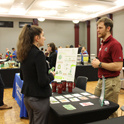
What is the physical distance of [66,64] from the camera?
2668 mm

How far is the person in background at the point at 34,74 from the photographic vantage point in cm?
148

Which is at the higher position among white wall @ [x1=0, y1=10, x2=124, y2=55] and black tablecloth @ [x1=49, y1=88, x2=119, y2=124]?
white wall @ [x1=0, y1=10, x2=124, y2=55]

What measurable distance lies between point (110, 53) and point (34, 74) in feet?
2.98

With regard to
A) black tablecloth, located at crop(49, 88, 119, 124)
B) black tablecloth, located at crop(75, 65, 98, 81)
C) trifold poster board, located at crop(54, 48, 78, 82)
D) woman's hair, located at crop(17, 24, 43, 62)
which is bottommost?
black tablecloth, located at crop(75, 65, 98, 81)

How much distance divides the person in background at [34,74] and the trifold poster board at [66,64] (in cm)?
104

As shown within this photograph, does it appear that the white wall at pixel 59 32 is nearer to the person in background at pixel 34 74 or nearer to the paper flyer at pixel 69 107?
the paper flyer at pixel 69 107

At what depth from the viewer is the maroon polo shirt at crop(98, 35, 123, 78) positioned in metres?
1.86

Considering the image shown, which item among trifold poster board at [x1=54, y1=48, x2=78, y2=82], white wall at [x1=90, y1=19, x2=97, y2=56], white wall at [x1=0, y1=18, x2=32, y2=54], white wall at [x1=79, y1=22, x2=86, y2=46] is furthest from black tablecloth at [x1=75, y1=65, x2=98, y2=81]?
white wall at [x1=79, y1=22, x2=86, y2=46]

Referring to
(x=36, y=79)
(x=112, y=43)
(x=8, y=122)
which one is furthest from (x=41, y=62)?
(x=8, y=122)

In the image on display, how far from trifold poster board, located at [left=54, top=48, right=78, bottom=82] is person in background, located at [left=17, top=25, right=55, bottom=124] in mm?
1044

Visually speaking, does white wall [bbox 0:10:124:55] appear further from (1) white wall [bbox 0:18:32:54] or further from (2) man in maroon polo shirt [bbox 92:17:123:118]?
(2) man in maroon polo shirt [bbox 92:17:123:118]

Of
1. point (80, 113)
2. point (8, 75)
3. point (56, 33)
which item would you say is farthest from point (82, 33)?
point (80, 113)

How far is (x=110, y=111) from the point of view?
1.76 m

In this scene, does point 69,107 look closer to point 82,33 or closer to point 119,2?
point 119,2
